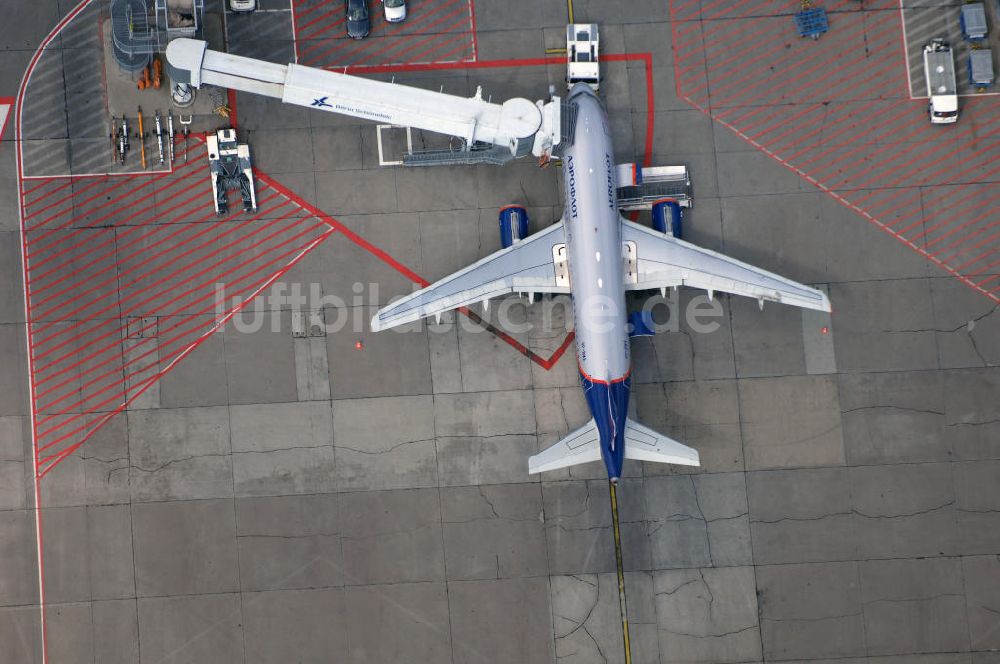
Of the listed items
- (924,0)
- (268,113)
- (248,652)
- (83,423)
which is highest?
(924,0)

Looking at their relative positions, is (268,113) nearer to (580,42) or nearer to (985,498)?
(580,42)

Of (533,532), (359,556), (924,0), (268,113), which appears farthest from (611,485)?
(924,0)

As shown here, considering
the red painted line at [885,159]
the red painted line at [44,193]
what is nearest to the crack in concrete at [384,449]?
the red painted line at [44,193]

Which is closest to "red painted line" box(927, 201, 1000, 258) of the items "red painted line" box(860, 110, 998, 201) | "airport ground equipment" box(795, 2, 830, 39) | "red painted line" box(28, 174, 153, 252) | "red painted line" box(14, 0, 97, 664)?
"red painted line" box(860, 110, 998, 201)

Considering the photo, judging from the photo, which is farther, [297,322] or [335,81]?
[297,322]

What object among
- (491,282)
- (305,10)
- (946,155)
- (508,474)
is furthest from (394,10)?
(946,155)
